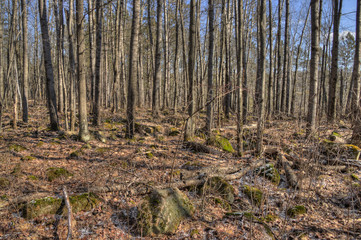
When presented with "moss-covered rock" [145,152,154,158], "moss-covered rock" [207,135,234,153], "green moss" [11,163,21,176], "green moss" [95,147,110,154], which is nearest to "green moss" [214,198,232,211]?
"moss-covered rock" [145,152,154,158]

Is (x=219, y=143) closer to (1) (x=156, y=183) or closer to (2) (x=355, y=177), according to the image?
(1) (x=156, y=183)

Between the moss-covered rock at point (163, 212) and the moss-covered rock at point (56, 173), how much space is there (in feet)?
7.92

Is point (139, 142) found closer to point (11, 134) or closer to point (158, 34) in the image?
point (11, 134)

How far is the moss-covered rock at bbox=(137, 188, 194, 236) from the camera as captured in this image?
11.2 ft

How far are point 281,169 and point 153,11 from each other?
677 inches

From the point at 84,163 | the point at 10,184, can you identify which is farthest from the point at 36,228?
the point at 84,163

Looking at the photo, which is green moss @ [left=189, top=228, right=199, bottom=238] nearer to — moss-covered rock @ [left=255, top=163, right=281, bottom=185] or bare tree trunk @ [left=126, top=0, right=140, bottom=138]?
moss-covered rock @ [left=255, top=163, right=281, bottom=185]

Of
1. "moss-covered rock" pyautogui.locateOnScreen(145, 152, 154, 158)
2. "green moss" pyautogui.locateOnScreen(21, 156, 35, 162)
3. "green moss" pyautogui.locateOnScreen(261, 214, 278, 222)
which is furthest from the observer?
"moss-covered rock" pyautogui.locateOnScreen(145, 152, 154, 158)

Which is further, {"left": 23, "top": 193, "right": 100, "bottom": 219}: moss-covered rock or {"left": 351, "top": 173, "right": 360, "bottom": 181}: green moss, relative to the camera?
{"left": 351, "top": 173, "right": 360, "bottom": 181}: green moss

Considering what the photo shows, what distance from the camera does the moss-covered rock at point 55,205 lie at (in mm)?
3410

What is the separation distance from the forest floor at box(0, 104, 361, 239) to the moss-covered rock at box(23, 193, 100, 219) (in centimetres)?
9

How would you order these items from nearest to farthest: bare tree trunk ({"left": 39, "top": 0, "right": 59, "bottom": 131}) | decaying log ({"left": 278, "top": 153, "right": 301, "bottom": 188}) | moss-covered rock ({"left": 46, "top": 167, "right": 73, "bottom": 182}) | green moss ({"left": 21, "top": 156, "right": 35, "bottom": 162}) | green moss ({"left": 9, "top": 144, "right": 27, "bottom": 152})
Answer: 1. moss-covered rock ({"left": 46, "top": 167, "right": 73, "bottom": 182})
2. decaying log ({"left": 278, "top": 153, "right": 301, "bottom": 188})
3. green moss ({"left": 21, "top": 156, "right": 35, "bottom": 162})
4. green moss ({"left": 9, "top": 144, "right": 27, "bottom": 152})
5. bare tree trunk ({"left": 39, "top": 0, "right": 59, "bottom": 131})

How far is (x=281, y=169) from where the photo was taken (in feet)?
19.8

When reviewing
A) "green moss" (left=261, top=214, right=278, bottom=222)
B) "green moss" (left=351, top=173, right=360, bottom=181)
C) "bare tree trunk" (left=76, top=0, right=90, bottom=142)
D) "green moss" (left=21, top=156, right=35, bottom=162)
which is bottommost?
"green moss" (left=261, top=214, right=278, bottom=222)
